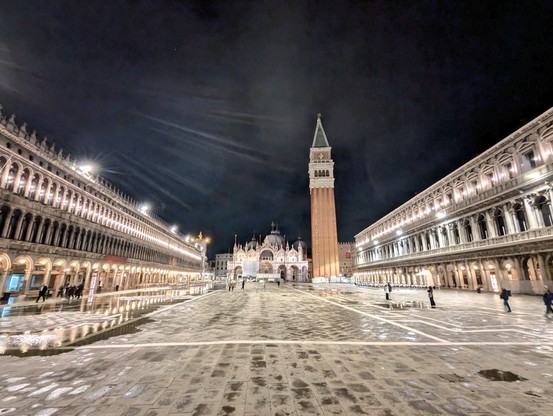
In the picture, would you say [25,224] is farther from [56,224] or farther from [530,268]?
[530,268]

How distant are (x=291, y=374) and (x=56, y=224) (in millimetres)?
33217

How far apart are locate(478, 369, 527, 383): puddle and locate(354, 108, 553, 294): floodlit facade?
2424cm

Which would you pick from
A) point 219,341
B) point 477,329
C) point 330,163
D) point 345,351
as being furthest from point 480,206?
point 330,163

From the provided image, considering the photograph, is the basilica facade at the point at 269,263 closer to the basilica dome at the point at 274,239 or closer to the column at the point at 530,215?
the basilica dome at the point at 274,239

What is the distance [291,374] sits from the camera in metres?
5.71

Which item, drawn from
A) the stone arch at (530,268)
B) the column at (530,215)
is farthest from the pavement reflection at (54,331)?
the stone arch at (530,268)

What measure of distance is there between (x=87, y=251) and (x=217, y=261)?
409 ft

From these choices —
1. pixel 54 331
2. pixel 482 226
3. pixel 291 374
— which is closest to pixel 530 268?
pixel 482 226

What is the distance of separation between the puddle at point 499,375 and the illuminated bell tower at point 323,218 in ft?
225

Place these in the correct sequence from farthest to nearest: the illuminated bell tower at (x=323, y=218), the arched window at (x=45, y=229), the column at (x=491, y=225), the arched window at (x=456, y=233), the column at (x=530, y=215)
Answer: the illuminated bell tower at (x=323, y=218) < the arched window at (x=456, y=233) < the column at (x=491, y=225) < the arched window at (x=45, y=229) < the column at (x=530, y=215)

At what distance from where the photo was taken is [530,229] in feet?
78.6

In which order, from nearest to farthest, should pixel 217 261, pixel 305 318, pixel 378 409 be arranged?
pixel 378 409, pixel 305 318, pixel 217 261

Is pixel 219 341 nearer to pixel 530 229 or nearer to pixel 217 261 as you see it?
pixel 530 229

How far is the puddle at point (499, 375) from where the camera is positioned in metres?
5.44
